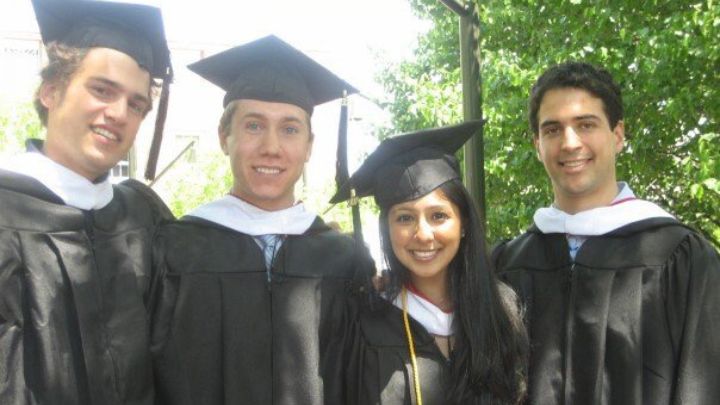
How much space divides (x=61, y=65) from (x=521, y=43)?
314 inches

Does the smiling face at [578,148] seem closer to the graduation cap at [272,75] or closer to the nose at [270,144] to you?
the graduation cap at [272,75]

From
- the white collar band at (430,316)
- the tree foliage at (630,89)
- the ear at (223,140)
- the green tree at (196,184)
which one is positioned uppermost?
the green tree at (196,184)

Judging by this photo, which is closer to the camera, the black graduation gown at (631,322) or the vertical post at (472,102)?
the black graduation gown at (631,322)

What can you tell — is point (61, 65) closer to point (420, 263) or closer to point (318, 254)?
point (318, 254)

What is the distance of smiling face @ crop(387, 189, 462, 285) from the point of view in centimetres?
290

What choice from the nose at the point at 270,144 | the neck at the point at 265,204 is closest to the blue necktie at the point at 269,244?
the neck at the point at 265,204

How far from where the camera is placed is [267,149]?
9.74ft

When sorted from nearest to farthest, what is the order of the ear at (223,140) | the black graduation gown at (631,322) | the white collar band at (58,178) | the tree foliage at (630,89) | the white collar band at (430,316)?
the white collar band at (58,178), the black graduation gown at (631,322), the white collar band at (430,316), the ear at (223,140), the tree foliage at (630,89)

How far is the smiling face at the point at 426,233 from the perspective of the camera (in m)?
2.90

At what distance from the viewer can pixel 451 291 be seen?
3.02 metres

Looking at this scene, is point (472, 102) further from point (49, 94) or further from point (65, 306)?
point (65, 306)

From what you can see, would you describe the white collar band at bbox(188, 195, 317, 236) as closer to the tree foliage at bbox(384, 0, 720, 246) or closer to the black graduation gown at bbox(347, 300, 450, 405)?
the black graduation gown at bbox(347, 300, 450, 405)

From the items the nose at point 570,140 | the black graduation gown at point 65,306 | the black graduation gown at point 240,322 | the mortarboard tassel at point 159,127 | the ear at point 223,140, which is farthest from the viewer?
the mortarboard tassel at point 159,127

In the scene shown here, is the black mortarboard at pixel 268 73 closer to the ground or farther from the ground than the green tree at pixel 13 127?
closer to the ground
